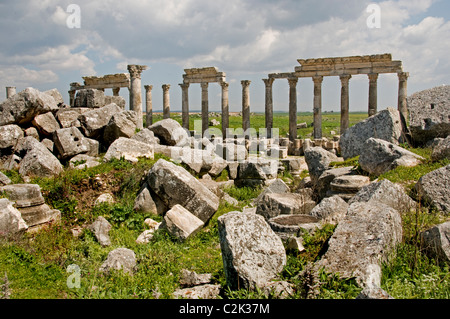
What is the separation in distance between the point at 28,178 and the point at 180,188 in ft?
13.3

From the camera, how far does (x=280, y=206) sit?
30.0 feet

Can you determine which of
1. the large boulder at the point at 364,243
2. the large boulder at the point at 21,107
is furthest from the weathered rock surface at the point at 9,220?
the large boulder at the point at 364,243

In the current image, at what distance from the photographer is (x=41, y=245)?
770 centimetres

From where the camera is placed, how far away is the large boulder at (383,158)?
10141mm

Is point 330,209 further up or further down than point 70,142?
further down

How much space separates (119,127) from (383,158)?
786cm

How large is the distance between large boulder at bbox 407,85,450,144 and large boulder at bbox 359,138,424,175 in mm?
3422

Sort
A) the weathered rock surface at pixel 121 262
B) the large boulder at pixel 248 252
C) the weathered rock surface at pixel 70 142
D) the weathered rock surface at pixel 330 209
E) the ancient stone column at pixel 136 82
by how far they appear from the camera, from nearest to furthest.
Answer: the large boulder at pixel 248 252, the weathered rock surface at pixel 121 262, the weathered rock surface at pixel 330 209, the weathered rock surface at pixel 70 142, the ancient stone column at pixel 136 82

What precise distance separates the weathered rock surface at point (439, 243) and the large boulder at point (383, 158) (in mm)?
4664

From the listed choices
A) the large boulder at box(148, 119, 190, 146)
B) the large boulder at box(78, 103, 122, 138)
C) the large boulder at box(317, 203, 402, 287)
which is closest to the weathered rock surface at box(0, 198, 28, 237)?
the large boulder at box(78, 103, 122, 138)

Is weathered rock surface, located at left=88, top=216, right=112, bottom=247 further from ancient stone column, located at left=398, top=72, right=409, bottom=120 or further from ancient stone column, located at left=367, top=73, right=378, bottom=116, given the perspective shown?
ancient stone column, located at left=398, top=72, right=409, bottom=120

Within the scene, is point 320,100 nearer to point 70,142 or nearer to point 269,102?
point 269,102

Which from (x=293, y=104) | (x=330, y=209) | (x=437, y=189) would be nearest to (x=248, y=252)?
(x=330, y=209)

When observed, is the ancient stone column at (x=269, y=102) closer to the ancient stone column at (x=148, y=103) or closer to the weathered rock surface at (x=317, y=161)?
the ancient stone column at (x=148, y=103)
